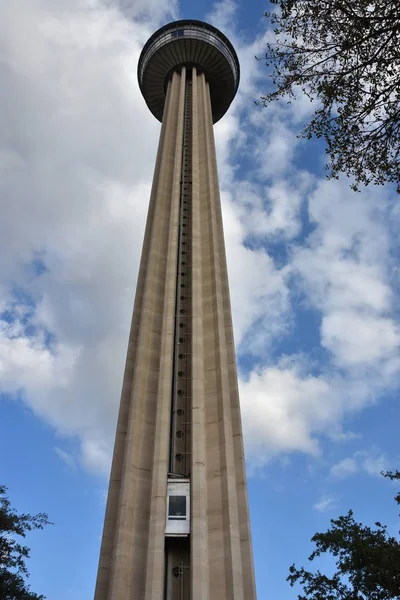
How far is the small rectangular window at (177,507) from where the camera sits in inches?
768

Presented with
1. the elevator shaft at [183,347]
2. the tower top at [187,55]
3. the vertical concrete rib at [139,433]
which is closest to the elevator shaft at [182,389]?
the elevator shaft at [183,347]

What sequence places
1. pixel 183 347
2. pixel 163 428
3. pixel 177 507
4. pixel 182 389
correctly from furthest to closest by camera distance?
pixel 183 347 < pixel 182 389 < pixel 163 428 < pixel 177 507

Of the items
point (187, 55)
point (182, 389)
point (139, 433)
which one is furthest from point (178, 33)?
point (139, 433)

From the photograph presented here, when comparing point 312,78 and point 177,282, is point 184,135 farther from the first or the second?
point 312,78

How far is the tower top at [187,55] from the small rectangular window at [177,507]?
129ft

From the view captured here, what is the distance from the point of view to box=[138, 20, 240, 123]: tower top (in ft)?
155

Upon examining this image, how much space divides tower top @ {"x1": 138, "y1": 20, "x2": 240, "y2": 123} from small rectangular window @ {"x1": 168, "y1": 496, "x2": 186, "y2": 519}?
3924 cm

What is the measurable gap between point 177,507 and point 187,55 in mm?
40115

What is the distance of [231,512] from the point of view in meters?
19.4

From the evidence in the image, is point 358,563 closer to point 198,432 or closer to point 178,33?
point 198,432

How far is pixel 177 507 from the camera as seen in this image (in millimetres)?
19750

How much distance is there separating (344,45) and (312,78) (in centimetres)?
108

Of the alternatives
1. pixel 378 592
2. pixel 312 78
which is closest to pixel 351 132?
pixel 312 78

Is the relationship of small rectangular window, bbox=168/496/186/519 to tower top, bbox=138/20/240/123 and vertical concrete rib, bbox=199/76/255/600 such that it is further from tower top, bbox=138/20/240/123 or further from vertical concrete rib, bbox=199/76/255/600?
tower top, bbox=138/20/240/123
